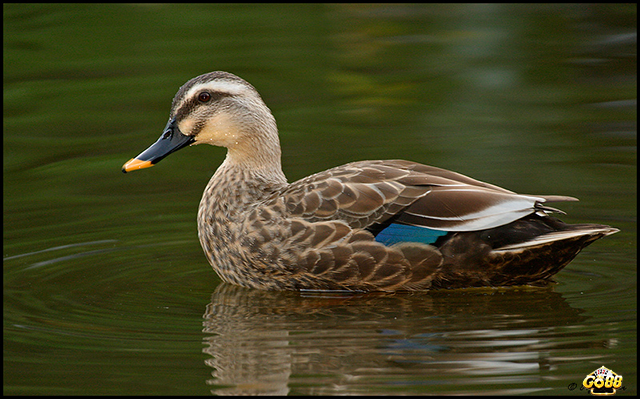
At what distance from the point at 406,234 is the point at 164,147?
7.71ft

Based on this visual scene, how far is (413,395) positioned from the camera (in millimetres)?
6082

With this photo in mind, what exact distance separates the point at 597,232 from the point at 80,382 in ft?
13.1

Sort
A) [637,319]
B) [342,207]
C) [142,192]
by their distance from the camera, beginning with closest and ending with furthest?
[637,319]
[342,207]
[142,192]

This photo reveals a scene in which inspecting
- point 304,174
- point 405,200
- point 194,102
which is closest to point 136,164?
point 194,102

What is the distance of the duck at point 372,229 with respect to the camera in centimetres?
793

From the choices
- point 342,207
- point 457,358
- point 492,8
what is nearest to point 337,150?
point 342,207

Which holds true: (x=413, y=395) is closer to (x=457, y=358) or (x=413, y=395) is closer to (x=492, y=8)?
(x=457, y=358)

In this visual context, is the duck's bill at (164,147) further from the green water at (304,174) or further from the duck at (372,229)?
the green water at (304,174)

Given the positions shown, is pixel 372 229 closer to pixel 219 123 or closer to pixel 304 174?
pixel 219 123

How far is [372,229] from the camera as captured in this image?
815cm

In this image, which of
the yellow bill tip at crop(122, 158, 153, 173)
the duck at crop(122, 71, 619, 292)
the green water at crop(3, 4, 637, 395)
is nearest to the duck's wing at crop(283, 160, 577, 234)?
the duck at crop(122, 71, 619, 292)

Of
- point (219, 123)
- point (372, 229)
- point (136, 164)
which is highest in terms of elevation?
point (219, 123)

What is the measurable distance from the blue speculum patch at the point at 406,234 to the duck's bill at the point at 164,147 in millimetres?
2050

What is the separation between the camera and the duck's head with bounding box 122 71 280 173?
29.0ft
